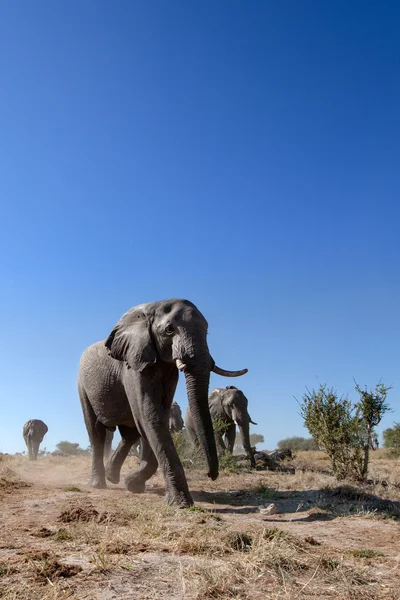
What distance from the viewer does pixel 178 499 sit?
800cm

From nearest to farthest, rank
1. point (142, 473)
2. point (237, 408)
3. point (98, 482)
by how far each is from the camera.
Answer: point (142, 473)
point (98, 482)
point (237, 408)

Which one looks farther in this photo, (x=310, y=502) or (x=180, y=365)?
(x=310, y=502)

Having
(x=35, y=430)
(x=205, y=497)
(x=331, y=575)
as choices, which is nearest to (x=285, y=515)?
(x=205, y=497)

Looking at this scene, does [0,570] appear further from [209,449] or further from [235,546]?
[209,449]

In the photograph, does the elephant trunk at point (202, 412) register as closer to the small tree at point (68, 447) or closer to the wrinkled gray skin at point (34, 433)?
the wrinkled gray skin at point (34, 433)

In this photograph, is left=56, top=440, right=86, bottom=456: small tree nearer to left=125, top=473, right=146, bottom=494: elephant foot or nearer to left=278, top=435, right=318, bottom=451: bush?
left=278, top=435, right=318, bottom=451: bush

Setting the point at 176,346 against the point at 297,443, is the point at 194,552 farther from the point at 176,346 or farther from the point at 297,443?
the point at 297,443

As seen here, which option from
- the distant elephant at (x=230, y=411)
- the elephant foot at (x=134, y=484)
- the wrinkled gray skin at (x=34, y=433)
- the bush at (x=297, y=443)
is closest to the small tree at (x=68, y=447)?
the bush at (x=297, y=443)

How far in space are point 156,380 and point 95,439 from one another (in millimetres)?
4114

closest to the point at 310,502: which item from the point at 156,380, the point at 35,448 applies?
the point at 156,380

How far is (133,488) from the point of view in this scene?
1022 centimetres

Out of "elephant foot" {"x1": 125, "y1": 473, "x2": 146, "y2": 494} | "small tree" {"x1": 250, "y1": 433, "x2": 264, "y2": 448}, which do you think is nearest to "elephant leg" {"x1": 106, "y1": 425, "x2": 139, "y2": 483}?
"elephant foot" {"x1": 125, "y1": 473, "x2": 146, "y2": 494}

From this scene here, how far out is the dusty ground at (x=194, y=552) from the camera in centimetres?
380

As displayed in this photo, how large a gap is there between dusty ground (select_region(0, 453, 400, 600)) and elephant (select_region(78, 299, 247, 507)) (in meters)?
0.96
